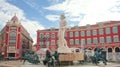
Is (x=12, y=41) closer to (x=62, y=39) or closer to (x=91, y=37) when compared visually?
(x=91, y=37)

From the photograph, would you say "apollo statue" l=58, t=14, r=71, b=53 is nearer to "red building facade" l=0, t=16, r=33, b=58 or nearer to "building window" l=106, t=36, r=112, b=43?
"building window" l=106, t=36, r=112, b=43

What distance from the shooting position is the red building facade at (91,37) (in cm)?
5462

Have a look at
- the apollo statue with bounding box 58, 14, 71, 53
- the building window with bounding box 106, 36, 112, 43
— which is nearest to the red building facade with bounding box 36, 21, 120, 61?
the building window with bounding box 106, 36, 112, 43

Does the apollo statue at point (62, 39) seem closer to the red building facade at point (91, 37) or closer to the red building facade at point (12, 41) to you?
the red building facade at point (91, 37)

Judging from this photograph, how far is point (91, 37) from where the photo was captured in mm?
59812

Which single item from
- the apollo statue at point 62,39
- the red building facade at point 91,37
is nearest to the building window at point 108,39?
the red building facade at point 91,37

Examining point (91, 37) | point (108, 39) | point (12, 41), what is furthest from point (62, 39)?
point (12, 41)

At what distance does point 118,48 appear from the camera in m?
53.9

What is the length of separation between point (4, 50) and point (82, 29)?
2868 centimetres

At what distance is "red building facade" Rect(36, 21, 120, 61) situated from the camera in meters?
54.6

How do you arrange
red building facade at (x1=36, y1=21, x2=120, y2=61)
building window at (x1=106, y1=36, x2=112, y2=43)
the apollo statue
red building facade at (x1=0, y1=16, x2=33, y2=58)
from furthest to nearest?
1. red building facade at (x1=0, y1=16, x2=33, y2=58)
2. building window at (x1=106, y1=36, x2=112, y2=43)
3. red building facade at (x1=36, y1=21, x2=120, y2=61)
4. the apollo statue

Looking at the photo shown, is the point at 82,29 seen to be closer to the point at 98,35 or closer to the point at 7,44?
the point at 98,35

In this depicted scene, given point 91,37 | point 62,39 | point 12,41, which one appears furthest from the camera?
point 12,41

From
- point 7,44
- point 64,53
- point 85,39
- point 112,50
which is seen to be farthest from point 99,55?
point 7,44
